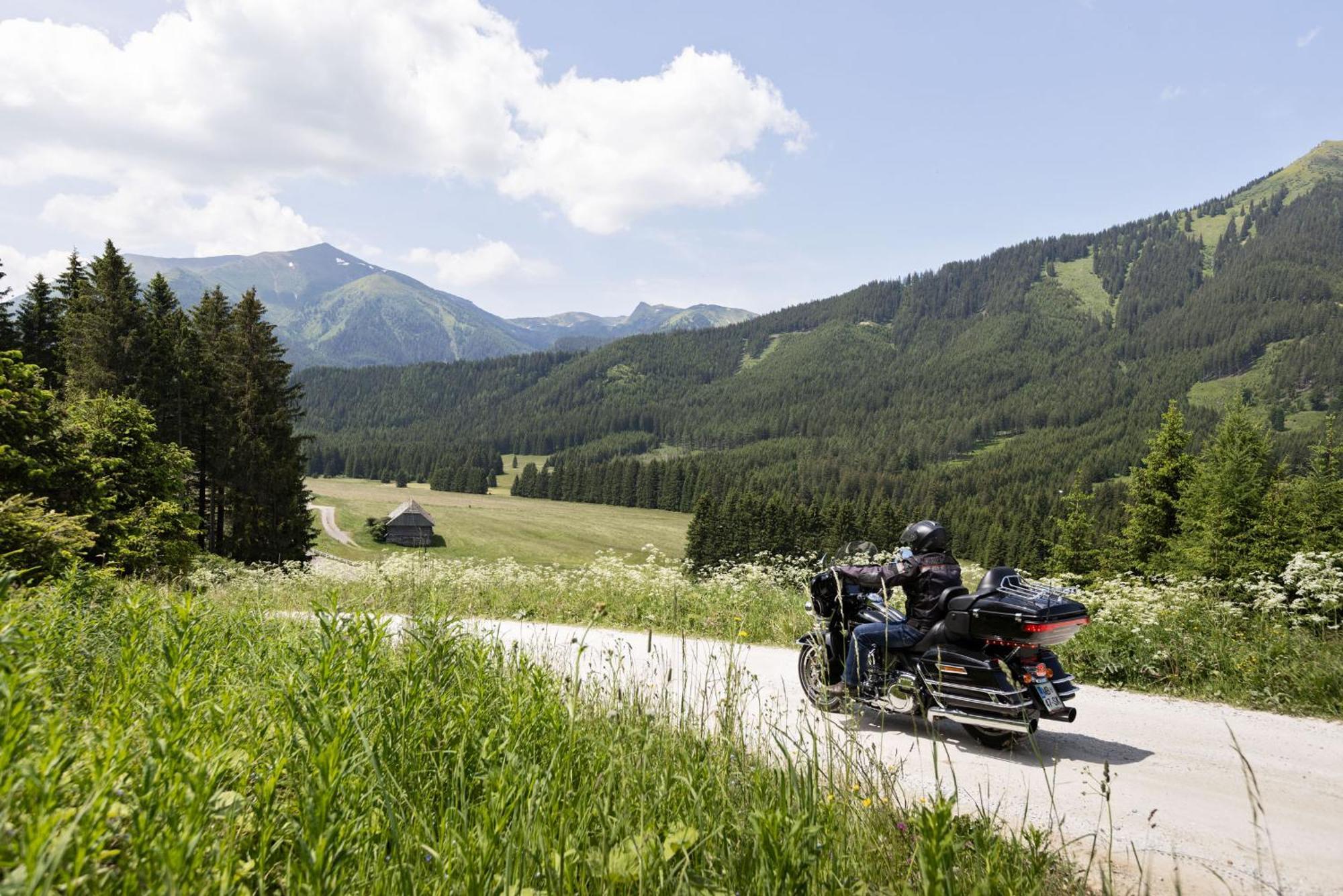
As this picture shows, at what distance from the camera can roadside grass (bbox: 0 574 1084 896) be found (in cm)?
201

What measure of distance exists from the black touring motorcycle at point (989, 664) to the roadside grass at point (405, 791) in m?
1.75

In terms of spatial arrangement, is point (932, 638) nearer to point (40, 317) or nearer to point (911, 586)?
point (911, 586)

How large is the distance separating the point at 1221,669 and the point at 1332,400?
268 m

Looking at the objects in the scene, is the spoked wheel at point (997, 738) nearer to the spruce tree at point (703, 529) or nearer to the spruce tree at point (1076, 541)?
the spruce tree at point (1076, 541)

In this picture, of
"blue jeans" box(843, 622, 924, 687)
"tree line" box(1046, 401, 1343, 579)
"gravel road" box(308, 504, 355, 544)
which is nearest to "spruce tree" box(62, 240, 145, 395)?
"blue jeans" box(843, 622, 924, 687)

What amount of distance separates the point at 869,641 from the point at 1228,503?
30.6 metres

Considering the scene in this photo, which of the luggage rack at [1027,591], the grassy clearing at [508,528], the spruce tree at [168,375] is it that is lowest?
the grassy clearing at [508,528]

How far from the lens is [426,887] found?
2309 millimetres

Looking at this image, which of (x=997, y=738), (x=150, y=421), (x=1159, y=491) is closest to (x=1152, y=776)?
(x=997, y=738)

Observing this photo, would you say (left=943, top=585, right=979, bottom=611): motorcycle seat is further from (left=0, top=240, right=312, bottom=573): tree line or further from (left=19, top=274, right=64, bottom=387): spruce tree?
(left=19, top=274, right=64, bottom=387): spruce tree

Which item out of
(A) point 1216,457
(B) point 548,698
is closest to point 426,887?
(B) point 548,698

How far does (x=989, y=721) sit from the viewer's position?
19.3ft

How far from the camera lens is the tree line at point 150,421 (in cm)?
1606

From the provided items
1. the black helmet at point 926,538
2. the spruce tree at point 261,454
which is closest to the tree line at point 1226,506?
the black helmet at point 926,538
